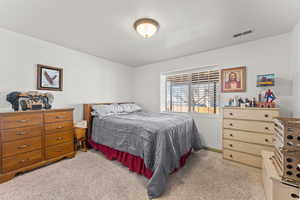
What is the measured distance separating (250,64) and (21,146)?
4356 mm

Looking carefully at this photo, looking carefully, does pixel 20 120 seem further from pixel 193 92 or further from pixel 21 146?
pixel 193 92

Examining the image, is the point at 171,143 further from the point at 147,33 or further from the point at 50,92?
the point at 50,92

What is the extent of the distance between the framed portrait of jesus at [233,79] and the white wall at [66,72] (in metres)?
2.98

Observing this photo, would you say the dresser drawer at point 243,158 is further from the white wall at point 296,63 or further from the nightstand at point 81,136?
the nightstand at point 81,136

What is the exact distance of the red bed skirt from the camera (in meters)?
1.88

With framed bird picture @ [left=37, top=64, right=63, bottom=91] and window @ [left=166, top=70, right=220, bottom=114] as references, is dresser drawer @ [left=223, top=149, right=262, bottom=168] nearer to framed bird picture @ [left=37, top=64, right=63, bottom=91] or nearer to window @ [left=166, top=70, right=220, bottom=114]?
window @ [left=166, top=70, right=220, bottom=114]

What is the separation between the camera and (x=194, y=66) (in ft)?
10.3

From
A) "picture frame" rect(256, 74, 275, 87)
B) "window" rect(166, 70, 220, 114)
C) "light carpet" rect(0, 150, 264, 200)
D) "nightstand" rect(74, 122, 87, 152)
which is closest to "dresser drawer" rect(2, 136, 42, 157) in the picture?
"light carpet" rect(0, 150, 264, 200)

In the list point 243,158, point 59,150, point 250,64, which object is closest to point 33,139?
point 59,150

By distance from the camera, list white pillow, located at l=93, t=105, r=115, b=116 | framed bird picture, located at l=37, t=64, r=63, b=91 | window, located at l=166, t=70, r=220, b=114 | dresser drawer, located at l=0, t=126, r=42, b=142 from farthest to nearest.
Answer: window, located at l=166, t=70, r=220, b=114
white pillow, located at l=93, t=105, r=115, b=116
framed bird picture, located at l=37, t=64, r=63, b=91
dresser drawer, located at l=0, t=126, r=42, b=142

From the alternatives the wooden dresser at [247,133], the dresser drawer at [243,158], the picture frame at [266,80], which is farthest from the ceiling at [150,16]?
the dresser drawer at [243,158]

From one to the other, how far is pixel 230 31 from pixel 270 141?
77.8 inches

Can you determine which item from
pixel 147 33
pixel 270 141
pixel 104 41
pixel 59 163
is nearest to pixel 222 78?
pixel 270 141

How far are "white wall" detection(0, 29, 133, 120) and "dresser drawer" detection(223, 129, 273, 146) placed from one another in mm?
3159
